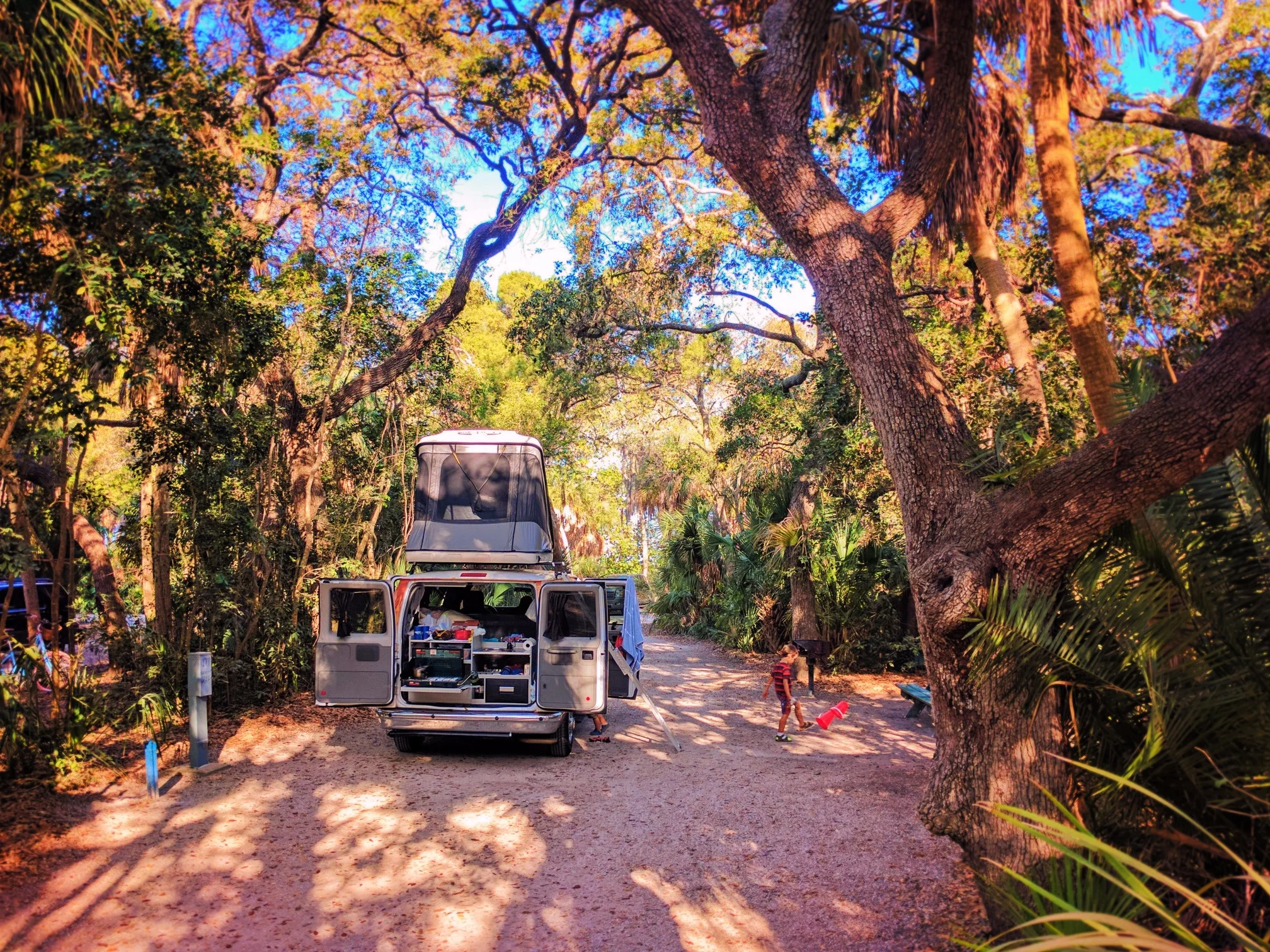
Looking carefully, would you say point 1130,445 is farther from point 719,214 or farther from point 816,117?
point 719,214

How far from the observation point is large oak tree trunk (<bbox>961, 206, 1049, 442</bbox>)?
31.1 feet

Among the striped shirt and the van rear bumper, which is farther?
the striped shirt

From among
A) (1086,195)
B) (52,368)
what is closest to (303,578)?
(52,368)

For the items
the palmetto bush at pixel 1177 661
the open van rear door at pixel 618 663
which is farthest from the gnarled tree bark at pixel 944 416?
the open van rear door at pixel 618 663

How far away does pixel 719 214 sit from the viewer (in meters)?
16.6

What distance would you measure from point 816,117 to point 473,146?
17.5ft

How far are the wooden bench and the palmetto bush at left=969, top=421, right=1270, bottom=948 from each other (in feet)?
21.9

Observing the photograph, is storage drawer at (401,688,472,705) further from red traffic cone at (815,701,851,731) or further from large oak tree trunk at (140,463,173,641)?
red traffic cone at (815,701,851,731)

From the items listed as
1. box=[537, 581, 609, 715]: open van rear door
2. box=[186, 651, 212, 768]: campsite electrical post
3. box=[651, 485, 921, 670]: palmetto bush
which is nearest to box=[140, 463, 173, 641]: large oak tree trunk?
box=[186, 651, 212, 768]: campsite electrical post

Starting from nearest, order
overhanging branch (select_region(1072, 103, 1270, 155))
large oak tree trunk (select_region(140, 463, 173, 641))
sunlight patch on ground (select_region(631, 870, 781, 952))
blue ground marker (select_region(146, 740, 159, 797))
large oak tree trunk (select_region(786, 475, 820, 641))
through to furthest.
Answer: sunlight patch on ground (select_region(631, 870, 781, 952)), blue ground marker (select_region(146, 740, 159, 797)), overhanging branch (select_region(1072, 103, 1270, 155)), large oak tree trunk (select_region(140, 463, 173, 641)), large oak tree trunk (select_region(786, 475, 820, 641))

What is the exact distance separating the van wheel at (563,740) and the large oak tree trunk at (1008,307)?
230 inches

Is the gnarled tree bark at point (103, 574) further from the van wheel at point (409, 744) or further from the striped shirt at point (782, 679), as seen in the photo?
the striped shirt at point (782, 679)

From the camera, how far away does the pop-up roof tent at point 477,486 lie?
10.8m

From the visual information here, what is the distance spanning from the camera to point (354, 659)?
9.15 meters
